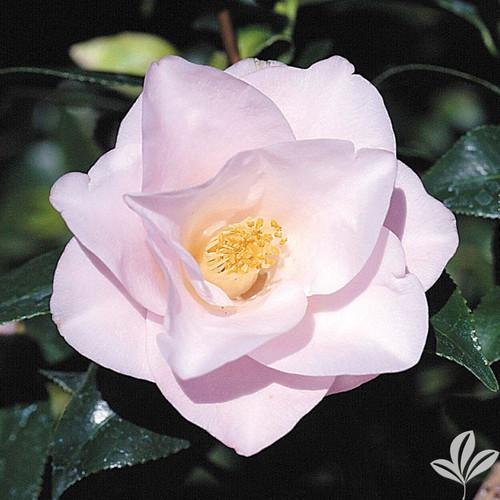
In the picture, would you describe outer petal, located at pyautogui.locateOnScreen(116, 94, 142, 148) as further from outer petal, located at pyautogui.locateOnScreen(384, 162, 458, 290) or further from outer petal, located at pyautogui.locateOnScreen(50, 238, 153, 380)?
outer petal, located at pyautogui.locateOnScreen(384, 162, 458, 290)

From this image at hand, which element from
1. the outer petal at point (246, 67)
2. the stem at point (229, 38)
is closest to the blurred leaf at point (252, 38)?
the stem at point (229, 38)

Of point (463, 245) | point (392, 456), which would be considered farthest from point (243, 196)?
point (463, 245)

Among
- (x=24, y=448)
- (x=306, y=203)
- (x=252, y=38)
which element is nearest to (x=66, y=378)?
(x=24, y=448)

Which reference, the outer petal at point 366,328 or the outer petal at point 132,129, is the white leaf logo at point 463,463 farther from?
the outer petal at point 132,129

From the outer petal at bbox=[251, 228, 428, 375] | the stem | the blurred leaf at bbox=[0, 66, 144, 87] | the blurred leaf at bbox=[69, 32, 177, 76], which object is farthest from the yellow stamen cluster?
the blurred leaf at bbox=[69, 32, 177, 76]

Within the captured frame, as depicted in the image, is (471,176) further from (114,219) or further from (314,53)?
(114,219)
